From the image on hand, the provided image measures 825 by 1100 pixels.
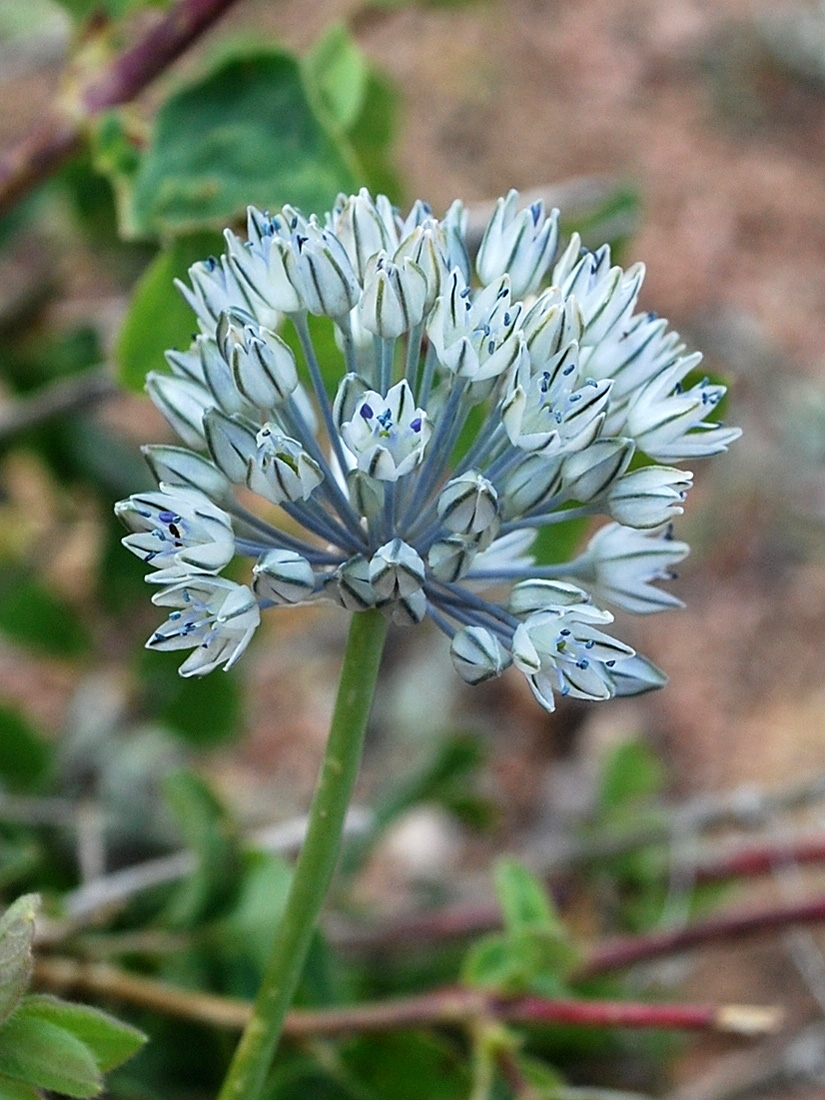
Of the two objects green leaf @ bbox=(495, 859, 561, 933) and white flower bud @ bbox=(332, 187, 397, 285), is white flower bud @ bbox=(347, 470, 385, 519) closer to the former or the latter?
white flower bud @ bbox=(332, 187, 397, 285)

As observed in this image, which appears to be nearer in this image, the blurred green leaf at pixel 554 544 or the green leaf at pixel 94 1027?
the green leaf at pixel 94 1027

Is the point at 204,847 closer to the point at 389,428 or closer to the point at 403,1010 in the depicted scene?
the point at 403,1010

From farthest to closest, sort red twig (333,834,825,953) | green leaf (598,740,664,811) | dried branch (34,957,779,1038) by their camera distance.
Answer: green leaf (598,740,664,811), red twig (333,834,825,953), dried branch (34,957,779,1038)

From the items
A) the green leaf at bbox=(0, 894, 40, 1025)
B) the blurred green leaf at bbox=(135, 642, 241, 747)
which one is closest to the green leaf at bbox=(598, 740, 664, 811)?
the blurred green leaf at bbox=(135, 642, 241, 747)

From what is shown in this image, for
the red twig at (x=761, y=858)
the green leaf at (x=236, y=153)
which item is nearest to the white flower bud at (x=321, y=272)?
the green leaf at (x=236, y=153)

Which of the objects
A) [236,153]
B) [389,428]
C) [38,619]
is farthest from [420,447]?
[38,619]

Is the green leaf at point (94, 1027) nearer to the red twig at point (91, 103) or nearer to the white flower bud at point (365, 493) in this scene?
the white flower bud at point (365, 493)
